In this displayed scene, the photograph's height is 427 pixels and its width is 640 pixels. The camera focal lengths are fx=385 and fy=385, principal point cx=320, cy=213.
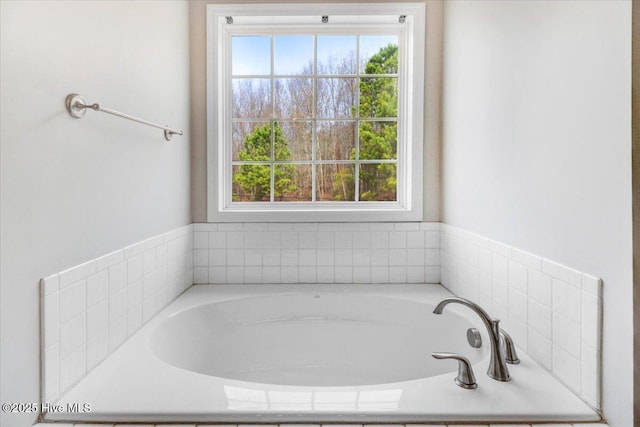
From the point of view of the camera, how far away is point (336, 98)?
245 centimetres

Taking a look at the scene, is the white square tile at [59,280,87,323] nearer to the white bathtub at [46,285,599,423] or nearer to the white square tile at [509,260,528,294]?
the white bathtub at [46,285,599,423]

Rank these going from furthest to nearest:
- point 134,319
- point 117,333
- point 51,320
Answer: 1. point 134,319
2. point 117,333
3. point 51,320

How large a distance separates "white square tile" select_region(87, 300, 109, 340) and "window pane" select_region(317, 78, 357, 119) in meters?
1.64

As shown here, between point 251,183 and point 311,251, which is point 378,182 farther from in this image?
point 251,183

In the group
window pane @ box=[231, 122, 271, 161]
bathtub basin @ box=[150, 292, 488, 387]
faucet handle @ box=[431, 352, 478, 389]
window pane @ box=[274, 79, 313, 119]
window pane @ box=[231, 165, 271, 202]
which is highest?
window pane @ box=[274, 79, 313, 119]

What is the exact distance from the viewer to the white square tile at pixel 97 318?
1.27 meters

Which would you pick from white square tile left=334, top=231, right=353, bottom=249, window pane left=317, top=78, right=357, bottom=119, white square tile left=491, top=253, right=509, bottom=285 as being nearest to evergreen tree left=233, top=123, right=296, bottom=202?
window pane left=317, top=78, right=357, bottom=119

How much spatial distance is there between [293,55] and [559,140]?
1706 millimetres

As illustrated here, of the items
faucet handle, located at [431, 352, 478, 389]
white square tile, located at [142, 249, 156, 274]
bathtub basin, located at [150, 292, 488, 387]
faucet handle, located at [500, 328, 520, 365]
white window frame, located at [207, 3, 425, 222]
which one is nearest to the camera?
faucet handle, located at [431, 352, 478, 389]

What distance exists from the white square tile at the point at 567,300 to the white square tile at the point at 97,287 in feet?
4.94

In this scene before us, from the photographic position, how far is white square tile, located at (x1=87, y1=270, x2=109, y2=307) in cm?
→ 127

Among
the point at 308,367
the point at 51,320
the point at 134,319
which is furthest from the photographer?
the point at 308,367

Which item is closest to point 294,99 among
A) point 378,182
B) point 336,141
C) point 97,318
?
point 336,141

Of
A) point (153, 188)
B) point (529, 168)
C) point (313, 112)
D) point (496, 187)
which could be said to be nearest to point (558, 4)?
point (529, 168)
